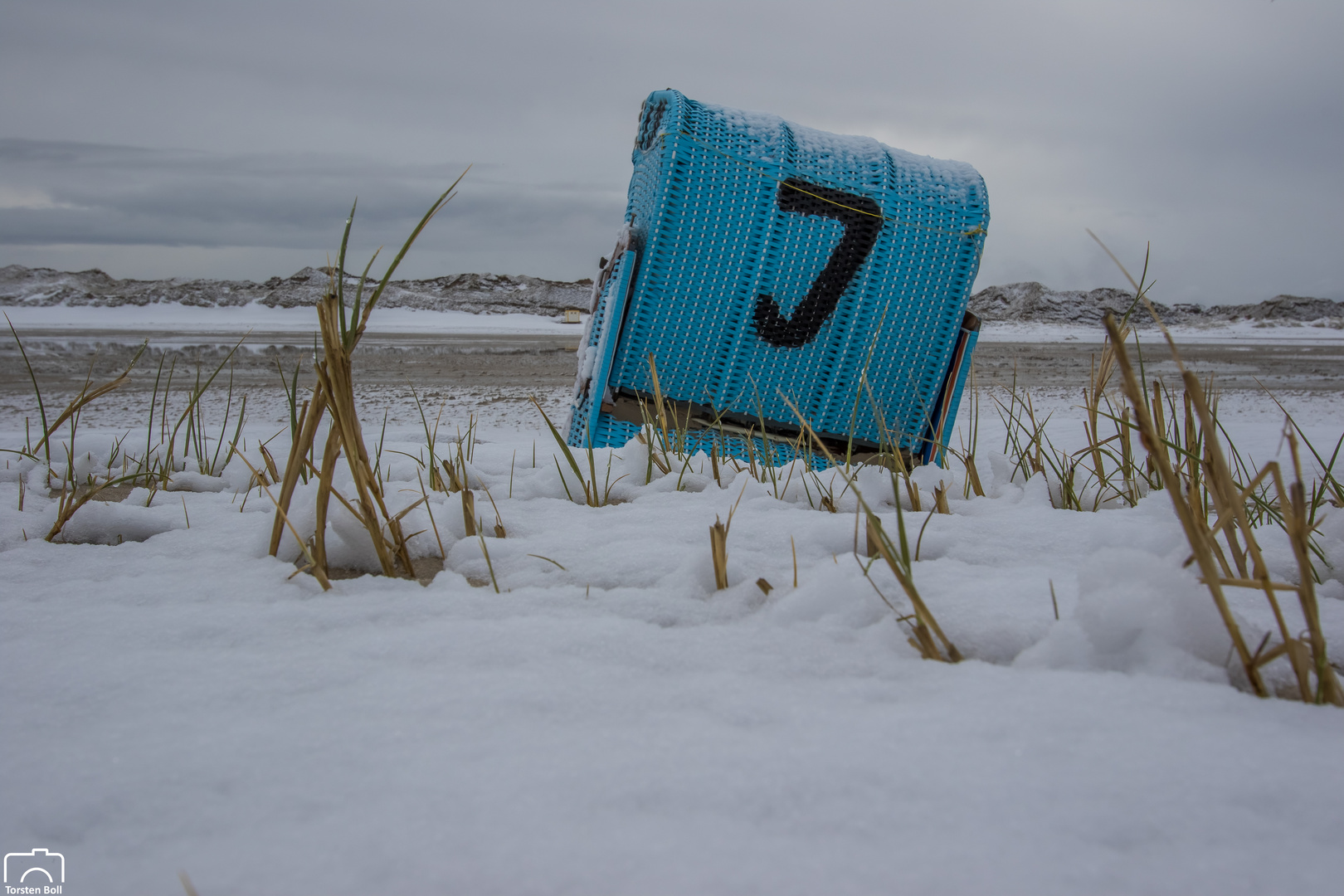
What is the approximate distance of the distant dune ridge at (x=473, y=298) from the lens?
14.5 m

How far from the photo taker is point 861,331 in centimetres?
205

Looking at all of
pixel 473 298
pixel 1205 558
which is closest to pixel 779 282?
pixel 1205 558

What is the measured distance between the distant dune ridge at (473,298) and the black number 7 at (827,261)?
39.5 feet

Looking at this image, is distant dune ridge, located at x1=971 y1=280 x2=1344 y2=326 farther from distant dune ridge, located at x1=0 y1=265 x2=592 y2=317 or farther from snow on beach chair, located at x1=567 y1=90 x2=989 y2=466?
snow on beach chair, located at x1=567 y1=90 x2=989 y2=466

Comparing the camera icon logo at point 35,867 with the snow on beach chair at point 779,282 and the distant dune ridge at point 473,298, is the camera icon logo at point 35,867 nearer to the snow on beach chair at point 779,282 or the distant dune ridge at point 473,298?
the snow on beach chair at point 779,282

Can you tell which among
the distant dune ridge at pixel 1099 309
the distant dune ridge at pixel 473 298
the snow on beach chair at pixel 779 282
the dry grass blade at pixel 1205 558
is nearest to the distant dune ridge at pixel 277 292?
the distant dune ridge at pixel 473 298

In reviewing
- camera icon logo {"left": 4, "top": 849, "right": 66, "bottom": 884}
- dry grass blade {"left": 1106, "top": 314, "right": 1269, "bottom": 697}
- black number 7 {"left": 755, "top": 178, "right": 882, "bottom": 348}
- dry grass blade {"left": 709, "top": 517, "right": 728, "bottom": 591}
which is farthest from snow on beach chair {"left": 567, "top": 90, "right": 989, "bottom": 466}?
camera icon logo {"left": 4, "top": 849, "right": 66, "bottom": 884}

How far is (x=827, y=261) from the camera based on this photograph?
6.54ft

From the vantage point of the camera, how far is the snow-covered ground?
44cm

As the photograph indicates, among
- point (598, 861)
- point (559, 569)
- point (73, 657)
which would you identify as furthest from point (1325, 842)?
point (73, 657)

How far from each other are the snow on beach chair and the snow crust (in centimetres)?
112

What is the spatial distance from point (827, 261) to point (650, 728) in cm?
165

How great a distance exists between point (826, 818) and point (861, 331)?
1.73 m

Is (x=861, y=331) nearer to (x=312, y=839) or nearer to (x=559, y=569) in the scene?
(x=559, y=569)
